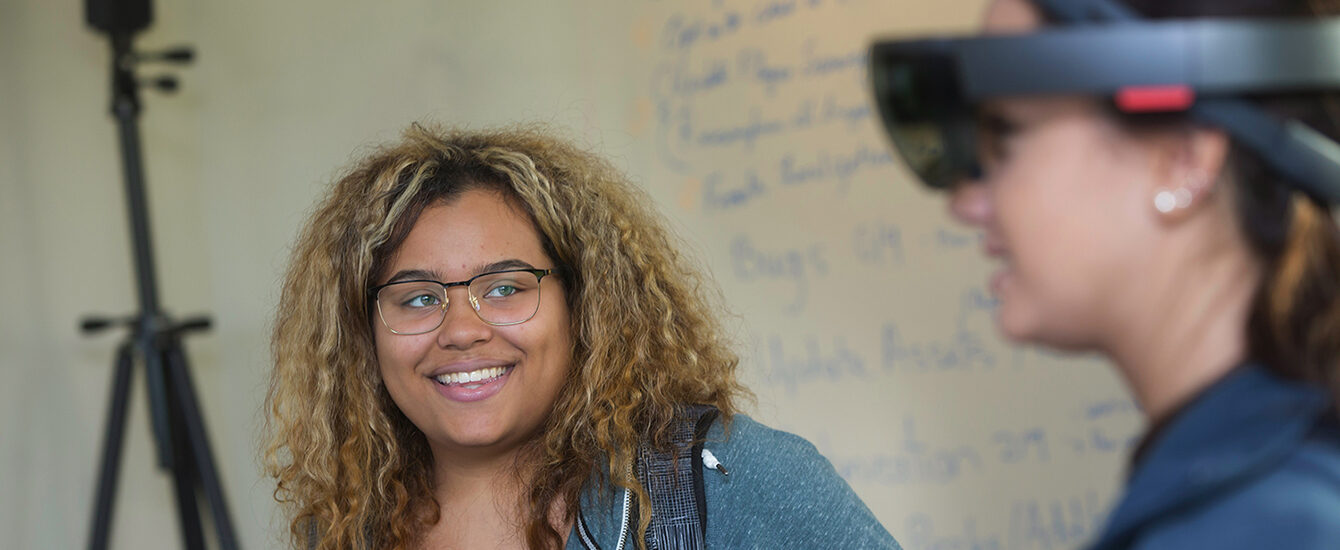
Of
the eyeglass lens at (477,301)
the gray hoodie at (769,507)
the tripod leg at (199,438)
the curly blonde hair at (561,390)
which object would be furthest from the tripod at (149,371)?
the gray hoodie at (769,507)

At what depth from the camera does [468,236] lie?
1.44 metres

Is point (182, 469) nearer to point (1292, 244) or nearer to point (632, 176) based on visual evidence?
point (632, 176)

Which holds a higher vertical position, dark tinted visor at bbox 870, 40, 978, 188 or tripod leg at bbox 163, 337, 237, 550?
dark tinted visor at bbox 870, 40, 978, 188

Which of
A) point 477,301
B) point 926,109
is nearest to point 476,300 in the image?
point 477,301

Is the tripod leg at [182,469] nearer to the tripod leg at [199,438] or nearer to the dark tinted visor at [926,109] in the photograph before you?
the tripod leg at [199,438]

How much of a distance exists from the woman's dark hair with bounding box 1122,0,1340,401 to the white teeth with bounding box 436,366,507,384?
105 cm

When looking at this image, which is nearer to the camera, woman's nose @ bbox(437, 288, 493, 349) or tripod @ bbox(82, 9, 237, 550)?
woman's nose @ bbox(437, 288, 493, 349)

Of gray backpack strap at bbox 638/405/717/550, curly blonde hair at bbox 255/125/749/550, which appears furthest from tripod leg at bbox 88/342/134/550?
gray backpack strap at bbox 638/405/717/550

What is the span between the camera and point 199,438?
2.65 metres

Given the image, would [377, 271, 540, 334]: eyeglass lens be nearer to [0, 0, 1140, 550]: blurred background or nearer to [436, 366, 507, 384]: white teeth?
[436, 366, 507, 384]: white teeth

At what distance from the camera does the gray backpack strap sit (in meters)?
1.34

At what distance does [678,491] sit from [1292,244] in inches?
37.7

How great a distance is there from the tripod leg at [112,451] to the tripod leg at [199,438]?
92mm

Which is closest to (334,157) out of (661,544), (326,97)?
(326,97)
